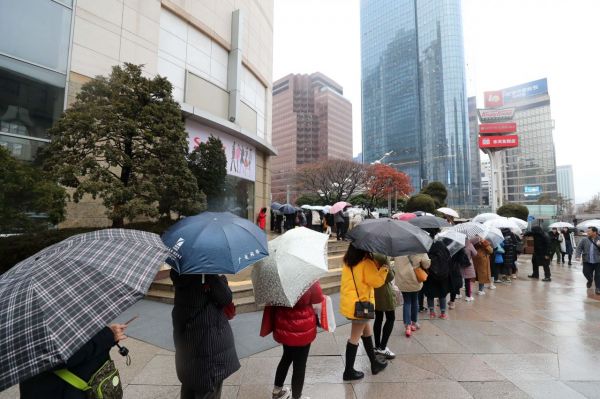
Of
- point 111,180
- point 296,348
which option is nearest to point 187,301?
point 296,348

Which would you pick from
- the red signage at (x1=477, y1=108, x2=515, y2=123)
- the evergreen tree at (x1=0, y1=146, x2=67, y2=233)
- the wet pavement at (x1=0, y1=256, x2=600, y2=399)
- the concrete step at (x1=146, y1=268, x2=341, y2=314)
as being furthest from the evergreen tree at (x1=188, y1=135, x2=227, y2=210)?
the red signage at (x1=477, y1=108, x2=515, y2=123)

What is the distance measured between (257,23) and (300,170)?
17831 mm

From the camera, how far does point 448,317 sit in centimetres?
631

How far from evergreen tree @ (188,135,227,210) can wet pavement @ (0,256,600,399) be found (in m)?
8.65

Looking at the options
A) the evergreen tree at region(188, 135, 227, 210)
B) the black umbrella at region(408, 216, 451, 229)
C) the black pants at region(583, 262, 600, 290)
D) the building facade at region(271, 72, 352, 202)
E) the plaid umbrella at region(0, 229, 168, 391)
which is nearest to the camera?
the plaid umbrella at region(0, 229, 168, 391)

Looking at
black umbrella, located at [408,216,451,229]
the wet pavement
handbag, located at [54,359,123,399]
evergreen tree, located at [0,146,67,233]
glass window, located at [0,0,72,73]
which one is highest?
glass window, located at [0,0,72,73]

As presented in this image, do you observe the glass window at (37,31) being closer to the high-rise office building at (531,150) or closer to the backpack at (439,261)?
the backpack at (439,261)

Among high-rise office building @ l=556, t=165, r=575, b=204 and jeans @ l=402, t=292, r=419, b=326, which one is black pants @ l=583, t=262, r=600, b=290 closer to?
jeans @ l=402, t=292, r=419, b=326

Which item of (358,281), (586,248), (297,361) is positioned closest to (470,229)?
(586,248)

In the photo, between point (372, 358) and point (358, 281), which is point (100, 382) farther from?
point (372, 358)

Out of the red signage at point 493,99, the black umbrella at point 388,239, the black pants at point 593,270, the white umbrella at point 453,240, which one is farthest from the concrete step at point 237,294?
the red signage at point 493,99

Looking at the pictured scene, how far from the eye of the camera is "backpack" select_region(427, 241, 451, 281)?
5.69m

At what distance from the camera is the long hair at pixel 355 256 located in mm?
3506

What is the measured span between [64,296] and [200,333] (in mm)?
1117
